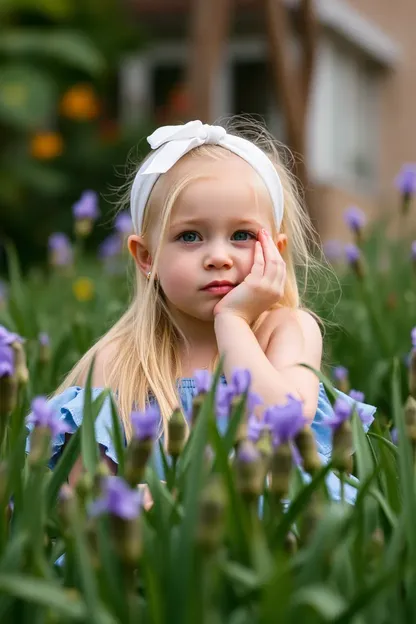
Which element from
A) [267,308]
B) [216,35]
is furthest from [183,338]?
[216,35]

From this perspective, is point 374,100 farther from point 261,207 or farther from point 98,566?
point 98,566

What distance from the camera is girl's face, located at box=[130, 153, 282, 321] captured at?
6.44 feet

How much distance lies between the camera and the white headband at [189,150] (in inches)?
81.3

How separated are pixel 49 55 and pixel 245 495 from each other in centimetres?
924

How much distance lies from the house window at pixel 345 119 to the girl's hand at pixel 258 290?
9.73 m

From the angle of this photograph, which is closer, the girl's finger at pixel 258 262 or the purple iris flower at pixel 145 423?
the purple iris flower at pixel 145 423

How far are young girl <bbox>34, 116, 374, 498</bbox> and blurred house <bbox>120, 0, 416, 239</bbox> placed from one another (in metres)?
9.96

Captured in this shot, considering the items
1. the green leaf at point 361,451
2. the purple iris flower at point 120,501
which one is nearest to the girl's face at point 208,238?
the green leaf at point 361,451

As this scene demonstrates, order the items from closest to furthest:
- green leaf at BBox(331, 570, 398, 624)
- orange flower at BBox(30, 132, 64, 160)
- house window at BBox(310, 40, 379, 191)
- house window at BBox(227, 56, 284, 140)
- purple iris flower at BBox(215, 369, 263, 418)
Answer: green leaf at BBox(331, 570, 398, 624)
purple iris flower at BBox(215, 369, 263, 418)
orange flower at BBox(30, 132, 64, 160)
house window at BBox(310, 40, 379, 191)
house window at BBox(227, 56, 284, 140)

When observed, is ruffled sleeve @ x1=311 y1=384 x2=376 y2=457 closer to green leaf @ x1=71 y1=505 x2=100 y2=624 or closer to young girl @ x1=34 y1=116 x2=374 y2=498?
young girl @ x1=34 y1=116 x2=374 y2=498

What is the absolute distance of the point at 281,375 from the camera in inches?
71.2

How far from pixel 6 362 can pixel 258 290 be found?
673 millimetres

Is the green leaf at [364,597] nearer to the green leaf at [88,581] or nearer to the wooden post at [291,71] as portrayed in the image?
the green leaf at [88,581]

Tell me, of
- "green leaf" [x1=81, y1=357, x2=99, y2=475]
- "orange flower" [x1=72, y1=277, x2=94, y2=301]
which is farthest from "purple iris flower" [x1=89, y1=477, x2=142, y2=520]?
"orange flower" [x1=72, y1=277, x2=94, y2=301]
